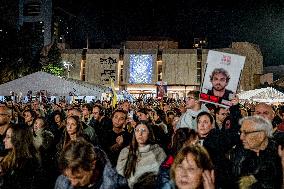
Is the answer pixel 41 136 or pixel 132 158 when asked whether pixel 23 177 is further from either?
pixel 41 136

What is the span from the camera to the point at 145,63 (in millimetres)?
56438

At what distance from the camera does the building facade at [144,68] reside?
185ft

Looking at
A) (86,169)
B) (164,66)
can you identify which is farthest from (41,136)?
(164,66)

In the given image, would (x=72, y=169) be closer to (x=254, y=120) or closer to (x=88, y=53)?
(x=254, y=120)

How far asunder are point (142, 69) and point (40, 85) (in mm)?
35276

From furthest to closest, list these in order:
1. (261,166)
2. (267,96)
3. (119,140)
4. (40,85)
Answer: (267,96)
(40,85)
(119,140)
(261,166)

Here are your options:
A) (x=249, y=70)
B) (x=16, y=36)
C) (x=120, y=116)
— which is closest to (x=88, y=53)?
(x=16, y=36)

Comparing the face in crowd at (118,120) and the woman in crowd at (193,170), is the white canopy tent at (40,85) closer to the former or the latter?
the face in crowd at (118,120)

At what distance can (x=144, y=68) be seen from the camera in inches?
2232

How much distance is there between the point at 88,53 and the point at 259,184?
56736mm

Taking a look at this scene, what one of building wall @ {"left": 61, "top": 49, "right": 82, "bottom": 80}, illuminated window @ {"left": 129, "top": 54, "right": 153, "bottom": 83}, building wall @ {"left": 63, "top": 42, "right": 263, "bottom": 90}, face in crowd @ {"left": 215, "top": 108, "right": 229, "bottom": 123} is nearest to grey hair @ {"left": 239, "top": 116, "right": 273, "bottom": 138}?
face in crowd @ {"left": 215, "top": 108, "right": 229, "bottom": 123}

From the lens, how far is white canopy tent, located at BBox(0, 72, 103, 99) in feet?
72.4

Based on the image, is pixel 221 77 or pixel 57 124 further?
pixel 57 124

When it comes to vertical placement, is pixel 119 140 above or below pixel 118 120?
below
